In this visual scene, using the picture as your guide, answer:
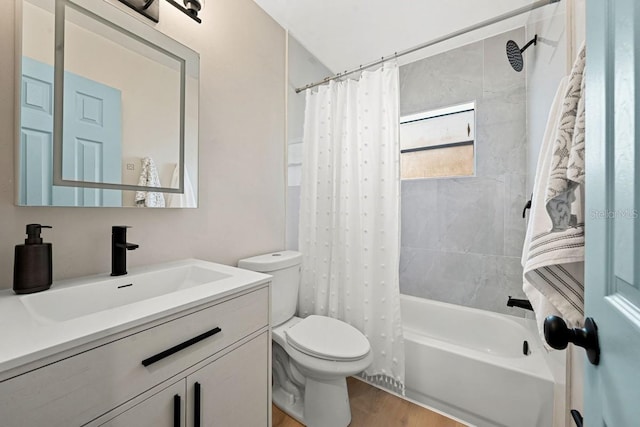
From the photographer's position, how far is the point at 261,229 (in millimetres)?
1620

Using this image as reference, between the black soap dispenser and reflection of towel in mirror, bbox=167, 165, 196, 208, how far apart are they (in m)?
0.43

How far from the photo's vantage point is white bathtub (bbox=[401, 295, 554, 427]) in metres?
1.18

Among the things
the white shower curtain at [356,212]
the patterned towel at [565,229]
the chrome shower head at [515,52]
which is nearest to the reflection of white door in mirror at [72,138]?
the white shower curtain at [356,212]

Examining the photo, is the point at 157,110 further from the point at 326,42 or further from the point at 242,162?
the point at 326,42

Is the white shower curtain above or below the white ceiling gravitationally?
below

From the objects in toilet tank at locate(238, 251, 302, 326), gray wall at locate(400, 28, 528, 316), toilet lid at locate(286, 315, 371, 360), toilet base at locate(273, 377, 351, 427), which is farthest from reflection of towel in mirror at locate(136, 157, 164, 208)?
gray wall at locate(400, 28, 528, 316)

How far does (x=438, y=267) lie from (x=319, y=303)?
1050 millimetres

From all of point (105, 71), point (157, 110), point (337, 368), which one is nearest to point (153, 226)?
point (157, 110)

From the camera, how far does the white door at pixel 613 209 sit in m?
0.33

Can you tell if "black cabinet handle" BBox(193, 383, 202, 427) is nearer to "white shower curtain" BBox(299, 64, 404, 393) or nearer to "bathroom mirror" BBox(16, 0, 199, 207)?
"bathroom mirror" BBox(16, 0, 199, 207)

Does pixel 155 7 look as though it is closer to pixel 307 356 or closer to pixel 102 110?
pixel 102 110

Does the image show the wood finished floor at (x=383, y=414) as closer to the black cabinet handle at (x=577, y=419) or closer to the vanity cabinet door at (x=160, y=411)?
the vanity cabinet door at (x=160, y=411)

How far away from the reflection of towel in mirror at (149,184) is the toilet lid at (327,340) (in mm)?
920

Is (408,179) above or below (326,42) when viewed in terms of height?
below
